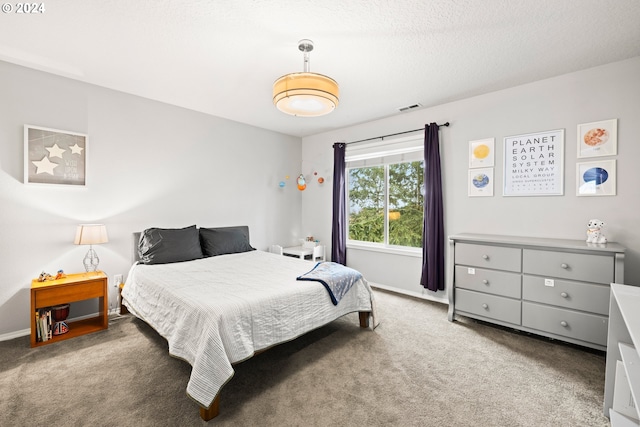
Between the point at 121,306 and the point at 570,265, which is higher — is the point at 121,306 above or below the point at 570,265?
below

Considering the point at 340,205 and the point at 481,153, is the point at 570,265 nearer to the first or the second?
the point at 481,153

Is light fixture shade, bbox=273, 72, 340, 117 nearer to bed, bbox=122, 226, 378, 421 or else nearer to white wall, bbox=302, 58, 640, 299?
bed, bbox=122, 226, 378, 421

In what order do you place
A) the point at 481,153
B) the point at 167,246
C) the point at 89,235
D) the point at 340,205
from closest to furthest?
the point at 89,235, the point at 167,246, the point at 481,153, the point at 340,205

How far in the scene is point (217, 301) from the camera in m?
2.02

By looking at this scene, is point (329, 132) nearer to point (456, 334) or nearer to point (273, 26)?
point (273, 26)

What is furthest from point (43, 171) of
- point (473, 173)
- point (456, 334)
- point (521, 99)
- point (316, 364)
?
point (521, 99)

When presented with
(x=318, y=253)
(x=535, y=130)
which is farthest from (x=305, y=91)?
(x=318, y=253)

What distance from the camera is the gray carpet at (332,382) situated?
5.79ft

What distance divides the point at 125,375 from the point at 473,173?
13.0ft

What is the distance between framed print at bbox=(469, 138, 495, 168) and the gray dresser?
973 millimetres

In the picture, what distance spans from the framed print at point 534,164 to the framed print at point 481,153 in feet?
0.49

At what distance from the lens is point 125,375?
2174mm

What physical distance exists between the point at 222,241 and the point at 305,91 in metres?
2.40

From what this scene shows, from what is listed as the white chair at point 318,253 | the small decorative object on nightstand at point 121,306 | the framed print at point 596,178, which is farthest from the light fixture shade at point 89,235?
the framed print at point 596,178
